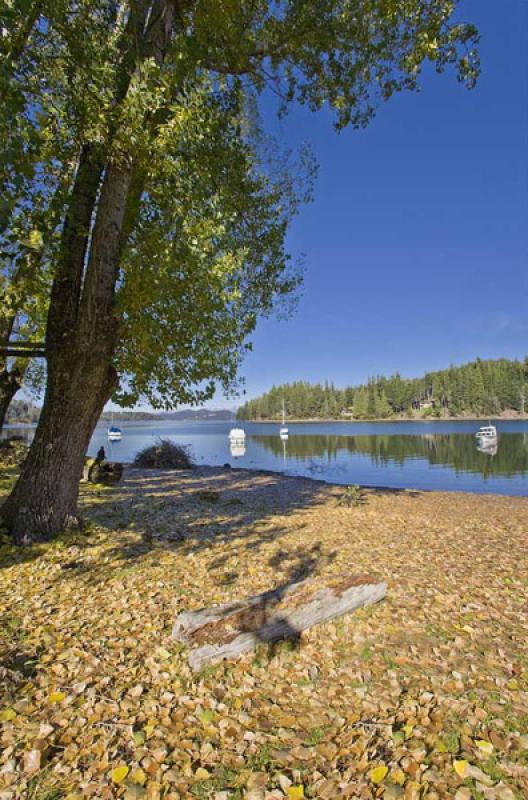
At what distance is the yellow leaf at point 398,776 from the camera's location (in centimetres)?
270

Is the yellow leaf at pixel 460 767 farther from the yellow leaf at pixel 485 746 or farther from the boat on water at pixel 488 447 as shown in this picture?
the boat on water at pixel 488 447

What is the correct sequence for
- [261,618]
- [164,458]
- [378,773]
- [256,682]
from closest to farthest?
[378,773] < [256,682] < [261,618] < [164,458]

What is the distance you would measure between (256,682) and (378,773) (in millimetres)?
1355

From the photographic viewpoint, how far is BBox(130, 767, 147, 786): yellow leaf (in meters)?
2.74

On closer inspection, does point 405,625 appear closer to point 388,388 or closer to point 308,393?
point 388,388

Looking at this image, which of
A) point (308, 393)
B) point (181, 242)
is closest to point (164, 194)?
point (181, 242)

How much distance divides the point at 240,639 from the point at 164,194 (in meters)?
6.25

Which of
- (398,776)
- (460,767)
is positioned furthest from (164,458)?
(460,767)

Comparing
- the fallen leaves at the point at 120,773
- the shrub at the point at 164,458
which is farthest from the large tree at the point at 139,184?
the shrub at the point at 164,458

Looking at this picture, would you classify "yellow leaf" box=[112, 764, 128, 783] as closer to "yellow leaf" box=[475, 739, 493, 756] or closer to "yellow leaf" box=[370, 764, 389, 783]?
"yellow leaf" box=[370, 764, 389, 783]

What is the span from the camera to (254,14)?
26.7 ft

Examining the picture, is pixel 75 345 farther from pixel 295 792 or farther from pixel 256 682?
pixel 295 792

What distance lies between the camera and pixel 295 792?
2.66 m

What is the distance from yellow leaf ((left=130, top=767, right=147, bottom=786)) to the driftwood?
1133mm
